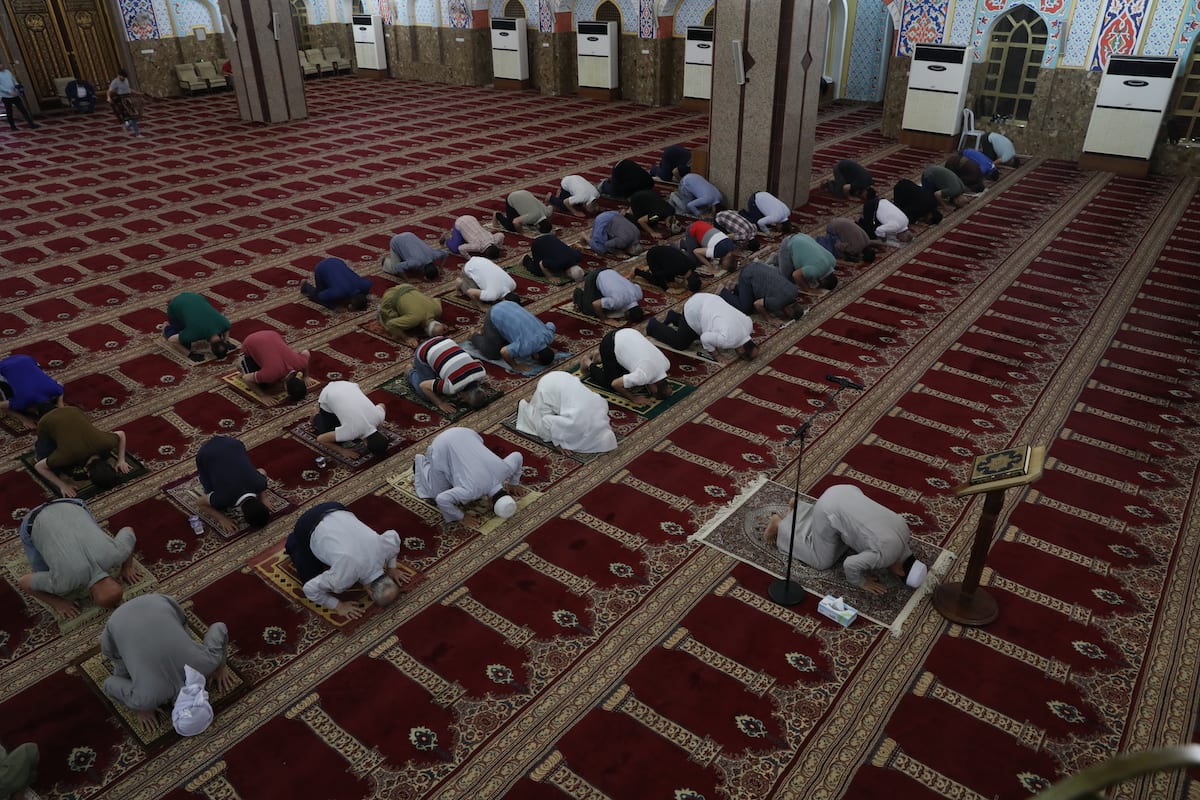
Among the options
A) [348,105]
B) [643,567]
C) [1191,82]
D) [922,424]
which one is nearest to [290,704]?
[643,567]

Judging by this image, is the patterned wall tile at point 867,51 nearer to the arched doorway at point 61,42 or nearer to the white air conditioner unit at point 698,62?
the white air conditioner unit at point 698,62

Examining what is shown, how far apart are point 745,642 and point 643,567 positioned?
0.47m

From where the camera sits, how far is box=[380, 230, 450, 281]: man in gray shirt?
208 inches

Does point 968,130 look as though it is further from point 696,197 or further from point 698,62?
point 696,197

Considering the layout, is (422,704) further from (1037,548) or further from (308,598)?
(1037,548)

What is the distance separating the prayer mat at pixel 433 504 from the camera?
3092 mm

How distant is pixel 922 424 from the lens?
3.73m

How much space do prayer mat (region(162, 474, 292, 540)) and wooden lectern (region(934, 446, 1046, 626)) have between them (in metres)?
2.36

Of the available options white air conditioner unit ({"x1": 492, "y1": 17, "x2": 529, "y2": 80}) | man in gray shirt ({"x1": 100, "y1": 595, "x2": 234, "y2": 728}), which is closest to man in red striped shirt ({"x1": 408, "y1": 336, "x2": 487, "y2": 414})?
man in gray shirt ({"x1": 100, "y1": 595, "x2": 234, "y2": 728})

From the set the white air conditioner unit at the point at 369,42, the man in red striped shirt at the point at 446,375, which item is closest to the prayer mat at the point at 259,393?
the man in red striped shirt at the point at 446,375

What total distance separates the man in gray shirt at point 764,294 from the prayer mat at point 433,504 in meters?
2.08

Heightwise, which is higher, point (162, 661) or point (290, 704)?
point (162, 661)

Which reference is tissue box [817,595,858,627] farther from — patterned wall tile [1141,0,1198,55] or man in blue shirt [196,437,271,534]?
patterned wall tile [1141,0,1198,55]

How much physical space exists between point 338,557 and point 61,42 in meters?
12.1
